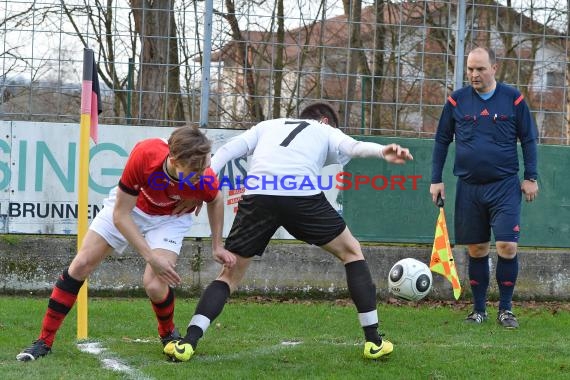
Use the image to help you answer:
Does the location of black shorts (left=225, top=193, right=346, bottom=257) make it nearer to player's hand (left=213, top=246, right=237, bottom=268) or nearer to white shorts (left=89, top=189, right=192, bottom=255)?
player's hand (left=213, top=246, right=237, bottom=268)

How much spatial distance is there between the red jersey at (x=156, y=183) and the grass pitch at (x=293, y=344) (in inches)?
38.1

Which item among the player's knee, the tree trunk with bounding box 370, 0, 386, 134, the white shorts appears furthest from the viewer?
the tree trunk with bounding box 370, 0, 386, 134

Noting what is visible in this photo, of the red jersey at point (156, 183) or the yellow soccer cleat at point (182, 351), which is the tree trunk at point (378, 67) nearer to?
the red jersey at point (156, 183)

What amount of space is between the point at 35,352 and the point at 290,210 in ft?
5.82

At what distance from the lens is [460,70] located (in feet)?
31.3

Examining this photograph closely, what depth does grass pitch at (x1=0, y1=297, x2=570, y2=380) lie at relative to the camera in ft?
17.2

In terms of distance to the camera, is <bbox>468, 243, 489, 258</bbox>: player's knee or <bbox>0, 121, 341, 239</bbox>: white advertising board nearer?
<bbox>468, 243, 489, 258</bbox>: player's knee

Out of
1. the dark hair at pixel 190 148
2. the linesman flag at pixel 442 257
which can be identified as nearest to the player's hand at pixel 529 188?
the linesman flag at pixel 442 257

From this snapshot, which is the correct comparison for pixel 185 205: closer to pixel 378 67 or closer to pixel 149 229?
pixel 149 229

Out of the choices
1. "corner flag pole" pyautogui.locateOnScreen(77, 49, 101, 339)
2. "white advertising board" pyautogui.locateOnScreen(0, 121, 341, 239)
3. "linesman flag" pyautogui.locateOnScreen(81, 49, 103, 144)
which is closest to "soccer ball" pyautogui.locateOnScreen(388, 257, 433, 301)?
"corner flag pole" pyautogui.locateOnScreen(77, 49, 101, 339)

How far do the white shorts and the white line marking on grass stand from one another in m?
0.67

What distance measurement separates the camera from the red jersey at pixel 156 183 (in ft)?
17.3

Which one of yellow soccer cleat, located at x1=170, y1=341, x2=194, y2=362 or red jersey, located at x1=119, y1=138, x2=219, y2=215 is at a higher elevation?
red jersey, located at x1=119, y1=138, x2=219, y2=215

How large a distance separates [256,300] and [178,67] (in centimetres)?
246
